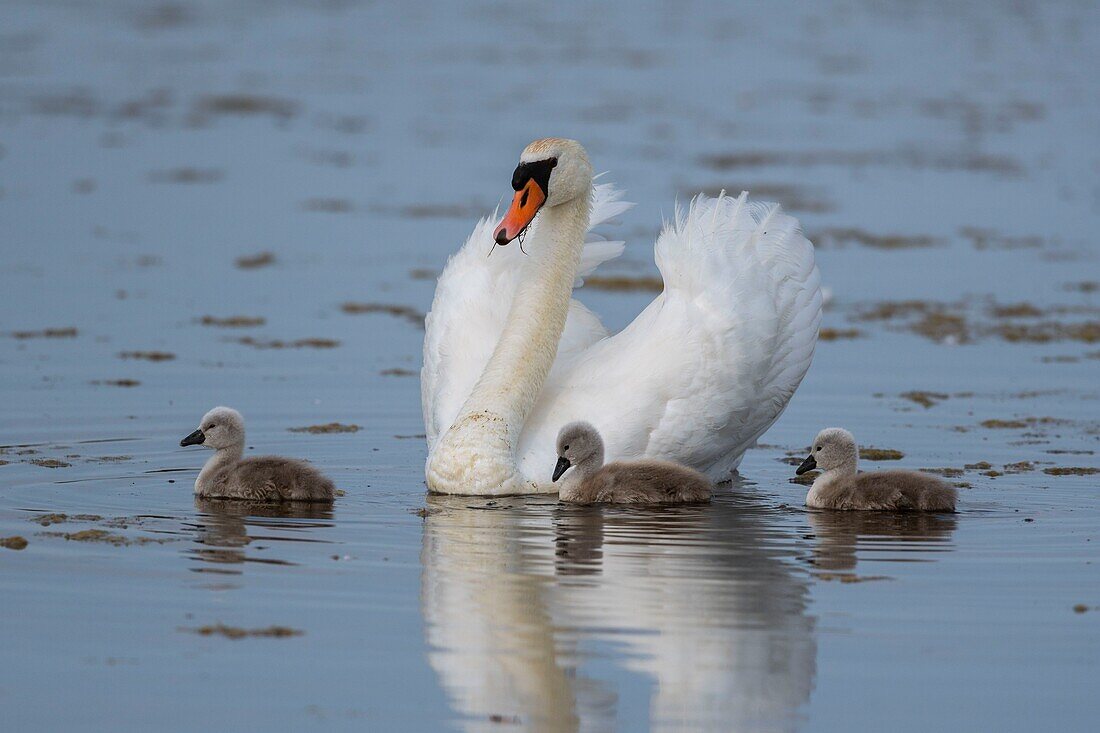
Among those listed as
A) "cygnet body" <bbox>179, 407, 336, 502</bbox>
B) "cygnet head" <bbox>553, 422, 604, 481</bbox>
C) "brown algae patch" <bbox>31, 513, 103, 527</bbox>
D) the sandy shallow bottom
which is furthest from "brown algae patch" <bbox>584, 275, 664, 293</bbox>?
"brown algae patch" <bbox>31, 513, 103, 527</bbox>

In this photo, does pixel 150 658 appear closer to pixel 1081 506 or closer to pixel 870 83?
pixel 1081 506

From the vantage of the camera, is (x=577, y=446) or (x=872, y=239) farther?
(x=872, y=239)

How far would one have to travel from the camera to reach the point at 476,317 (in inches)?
510

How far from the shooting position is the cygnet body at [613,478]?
36.7 ft

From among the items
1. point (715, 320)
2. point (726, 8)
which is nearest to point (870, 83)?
point (726, 8)

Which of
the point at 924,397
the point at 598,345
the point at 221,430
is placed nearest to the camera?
the point at 221,430

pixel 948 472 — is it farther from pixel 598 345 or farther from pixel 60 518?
pixel 60 518

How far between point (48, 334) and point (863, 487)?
7949 mm

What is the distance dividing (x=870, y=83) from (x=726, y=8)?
18517 mm

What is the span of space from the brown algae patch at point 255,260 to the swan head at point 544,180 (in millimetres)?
8480

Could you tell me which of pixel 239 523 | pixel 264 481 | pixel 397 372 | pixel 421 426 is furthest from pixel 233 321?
pixel 239 523

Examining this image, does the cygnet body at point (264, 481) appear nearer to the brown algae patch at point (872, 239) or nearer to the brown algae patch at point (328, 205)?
the brown algae patch at point (872, 239)

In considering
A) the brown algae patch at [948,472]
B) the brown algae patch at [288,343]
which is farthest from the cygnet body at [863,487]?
the brown algae patch at [288,343]

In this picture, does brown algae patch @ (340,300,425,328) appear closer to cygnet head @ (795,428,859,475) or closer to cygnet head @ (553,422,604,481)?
cygnet head @ (553,422,604,481)
